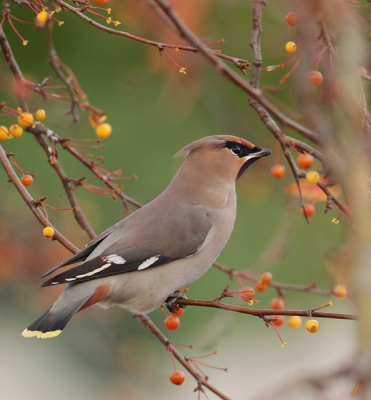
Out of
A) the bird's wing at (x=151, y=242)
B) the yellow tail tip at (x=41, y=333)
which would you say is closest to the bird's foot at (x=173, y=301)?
the bird's wing at (x=151, y=242)

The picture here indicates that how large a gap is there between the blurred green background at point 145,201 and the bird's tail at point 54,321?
0.49m

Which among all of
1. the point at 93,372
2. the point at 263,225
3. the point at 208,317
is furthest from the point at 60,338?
the point at 263,225

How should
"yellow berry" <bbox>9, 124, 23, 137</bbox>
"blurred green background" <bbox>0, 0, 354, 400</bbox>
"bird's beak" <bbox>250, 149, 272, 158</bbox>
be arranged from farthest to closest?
"blurred green background" <bbox>0, 0, 354, 400</bbox> → "bird's beak" <bbox>250, 149, 272, 158</bbox> → "yellow berry" <bbox>9, 124, 23, 137</bbox>

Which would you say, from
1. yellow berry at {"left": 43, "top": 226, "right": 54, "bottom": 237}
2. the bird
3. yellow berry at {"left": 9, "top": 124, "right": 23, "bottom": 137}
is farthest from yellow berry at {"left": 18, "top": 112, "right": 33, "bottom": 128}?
the bird

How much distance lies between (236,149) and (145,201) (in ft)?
3.31

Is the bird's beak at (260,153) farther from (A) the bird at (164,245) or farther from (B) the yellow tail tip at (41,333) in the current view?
(B) the yellow tail tip at (41,333)

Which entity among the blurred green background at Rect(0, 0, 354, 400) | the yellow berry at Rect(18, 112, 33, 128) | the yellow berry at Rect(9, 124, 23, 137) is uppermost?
the yellow berry at Rect(18, 112, 33, 128)

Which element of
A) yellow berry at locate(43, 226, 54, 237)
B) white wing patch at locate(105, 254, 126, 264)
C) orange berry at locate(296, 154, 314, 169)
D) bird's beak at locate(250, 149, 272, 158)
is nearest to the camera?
orange berry at locate(296, 154, 314, 169)

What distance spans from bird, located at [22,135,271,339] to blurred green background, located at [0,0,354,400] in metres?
0.24

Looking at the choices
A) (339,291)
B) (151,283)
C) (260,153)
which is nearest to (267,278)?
(339,291)

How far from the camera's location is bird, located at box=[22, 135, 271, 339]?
2.31 meters

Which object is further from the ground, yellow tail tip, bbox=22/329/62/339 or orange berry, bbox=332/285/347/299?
orange berry, bbox=332/285/347/299

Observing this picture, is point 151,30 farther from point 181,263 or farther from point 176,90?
point 181,263

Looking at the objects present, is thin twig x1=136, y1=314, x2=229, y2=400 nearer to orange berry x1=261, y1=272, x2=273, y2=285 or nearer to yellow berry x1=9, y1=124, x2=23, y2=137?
orange berry x1=261, y1=272, x2=273, y2=285
